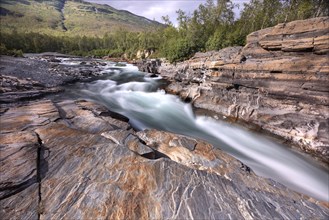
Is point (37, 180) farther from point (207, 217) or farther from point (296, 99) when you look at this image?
point (296, 99)

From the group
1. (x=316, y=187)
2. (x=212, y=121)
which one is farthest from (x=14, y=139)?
(x=316, y=187)

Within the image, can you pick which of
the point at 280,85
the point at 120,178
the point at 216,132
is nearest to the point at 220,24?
the point at 280,85

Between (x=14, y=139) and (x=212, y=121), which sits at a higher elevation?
(x=14, y=139)

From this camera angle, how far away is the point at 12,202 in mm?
3568

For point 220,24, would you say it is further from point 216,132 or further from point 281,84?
point 216,132

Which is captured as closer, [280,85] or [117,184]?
[117,184]

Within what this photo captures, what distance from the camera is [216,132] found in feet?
38.3

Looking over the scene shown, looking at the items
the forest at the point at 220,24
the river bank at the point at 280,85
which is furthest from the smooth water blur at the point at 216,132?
the forest at the point at 220,24

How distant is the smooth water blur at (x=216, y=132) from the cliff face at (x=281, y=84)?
1.42 m

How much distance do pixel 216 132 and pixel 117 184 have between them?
9.07 m

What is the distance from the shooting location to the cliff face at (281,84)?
970cm

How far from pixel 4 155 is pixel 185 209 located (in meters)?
5.13

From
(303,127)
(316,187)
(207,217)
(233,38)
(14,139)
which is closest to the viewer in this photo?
(207,217)

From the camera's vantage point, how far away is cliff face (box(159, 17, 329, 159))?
970 centimetres
